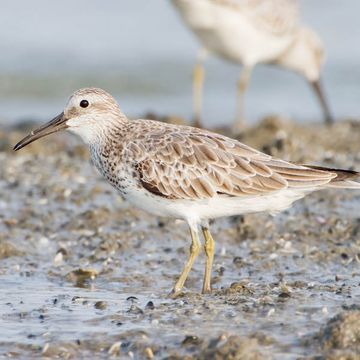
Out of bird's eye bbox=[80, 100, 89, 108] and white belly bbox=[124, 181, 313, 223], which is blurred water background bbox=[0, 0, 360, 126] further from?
white belly bbox=[124, 181, 313, 223]

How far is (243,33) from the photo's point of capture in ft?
50.2

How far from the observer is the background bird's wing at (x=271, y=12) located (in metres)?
15.1

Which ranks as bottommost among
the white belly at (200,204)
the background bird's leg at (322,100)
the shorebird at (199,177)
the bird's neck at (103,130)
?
the white belly at (200,204)

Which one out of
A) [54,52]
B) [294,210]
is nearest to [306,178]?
[294,210]

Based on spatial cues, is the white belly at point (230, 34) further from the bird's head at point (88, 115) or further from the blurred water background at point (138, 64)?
the bird's head at point (88, 115)

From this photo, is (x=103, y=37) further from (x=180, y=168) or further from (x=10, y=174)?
(x=180, y=168)

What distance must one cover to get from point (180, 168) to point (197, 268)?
1.31 metres

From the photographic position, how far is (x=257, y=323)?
6.83m

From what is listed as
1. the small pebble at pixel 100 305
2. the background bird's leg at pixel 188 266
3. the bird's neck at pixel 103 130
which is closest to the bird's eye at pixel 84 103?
the bird's neck at pixel 103 130

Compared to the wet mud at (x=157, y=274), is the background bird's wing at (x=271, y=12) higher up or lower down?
higher up

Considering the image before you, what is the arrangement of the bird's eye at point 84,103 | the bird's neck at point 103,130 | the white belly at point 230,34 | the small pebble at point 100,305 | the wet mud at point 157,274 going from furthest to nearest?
the white belly at point 230,34
the bird's eye at point 84,103
the bird's neck at point 103,130
the small pebble at point 100,305
the wet mud at point 157,274

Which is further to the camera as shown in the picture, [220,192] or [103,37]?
[103,37]

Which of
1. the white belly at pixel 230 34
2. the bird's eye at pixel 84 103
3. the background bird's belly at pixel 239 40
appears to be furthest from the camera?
the background bird's belly at pixel 239 40

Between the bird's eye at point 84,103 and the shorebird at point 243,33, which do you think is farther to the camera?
the shorebird at point 243,33
